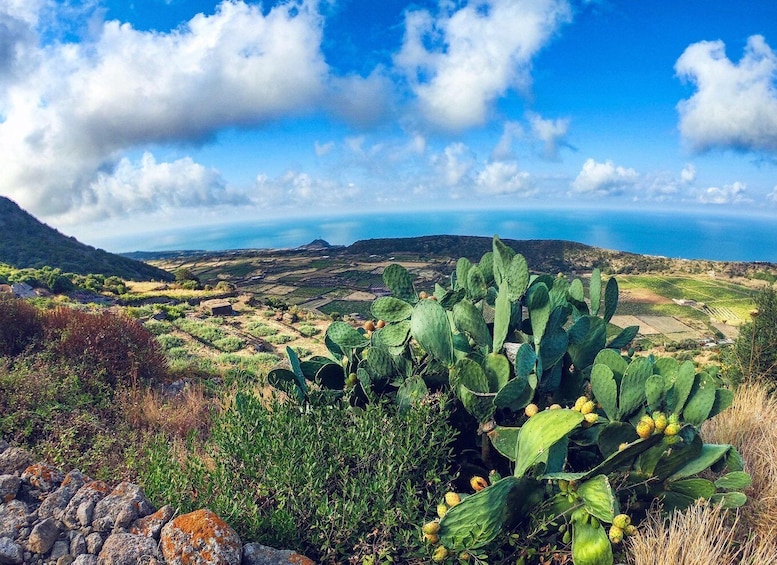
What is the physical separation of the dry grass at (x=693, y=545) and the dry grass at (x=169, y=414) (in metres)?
3.82

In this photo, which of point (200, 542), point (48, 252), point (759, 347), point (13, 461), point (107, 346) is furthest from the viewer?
point (48, 252)

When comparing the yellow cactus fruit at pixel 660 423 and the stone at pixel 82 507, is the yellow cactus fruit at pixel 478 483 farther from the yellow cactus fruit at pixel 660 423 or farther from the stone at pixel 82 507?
the stone at pixel 82 507

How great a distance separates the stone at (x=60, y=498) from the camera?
2.59 meters

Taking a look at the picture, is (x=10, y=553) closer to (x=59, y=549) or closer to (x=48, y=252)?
(x=59, y=549)

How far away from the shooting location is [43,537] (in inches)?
92.5

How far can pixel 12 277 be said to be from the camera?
71.6 ft

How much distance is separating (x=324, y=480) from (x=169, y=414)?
3270 millimetres

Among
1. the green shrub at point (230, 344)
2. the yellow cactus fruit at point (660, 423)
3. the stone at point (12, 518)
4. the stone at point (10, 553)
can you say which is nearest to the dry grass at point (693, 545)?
the yellow cactus fruit at point (660, 423)

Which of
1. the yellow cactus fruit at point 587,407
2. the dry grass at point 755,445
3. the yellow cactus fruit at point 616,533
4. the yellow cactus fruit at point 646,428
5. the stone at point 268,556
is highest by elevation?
the yellow cactus fruit at point 587,407

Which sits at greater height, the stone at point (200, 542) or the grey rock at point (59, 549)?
the stone at point (200, 542)

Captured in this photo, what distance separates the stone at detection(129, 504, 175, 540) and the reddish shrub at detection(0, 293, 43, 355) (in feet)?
19.3

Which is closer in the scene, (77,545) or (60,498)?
(77,545)

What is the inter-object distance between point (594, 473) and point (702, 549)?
1.64 feet

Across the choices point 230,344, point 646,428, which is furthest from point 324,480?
point 230,344
